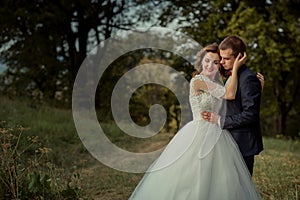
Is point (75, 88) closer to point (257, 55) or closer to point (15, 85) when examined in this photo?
point (15, 85)

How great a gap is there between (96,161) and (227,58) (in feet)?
20.4

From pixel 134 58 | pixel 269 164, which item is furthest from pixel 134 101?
pixel 269 164

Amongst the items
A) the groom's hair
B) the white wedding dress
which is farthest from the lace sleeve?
the groom's hair

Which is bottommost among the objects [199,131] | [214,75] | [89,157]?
[89,157]

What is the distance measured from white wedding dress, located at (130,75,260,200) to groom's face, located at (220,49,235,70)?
24 centimetres

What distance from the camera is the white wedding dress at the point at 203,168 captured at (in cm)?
407

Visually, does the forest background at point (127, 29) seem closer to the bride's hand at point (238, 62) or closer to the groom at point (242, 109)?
the groom at point (242, 109)

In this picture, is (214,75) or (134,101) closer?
(214,75)

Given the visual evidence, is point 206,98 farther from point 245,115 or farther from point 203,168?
point 203,168

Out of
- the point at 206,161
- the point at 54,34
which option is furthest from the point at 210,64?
the point at 54,34

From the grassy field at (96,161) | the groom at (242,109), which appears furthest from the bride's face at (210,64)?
the grassy field at (96,161)

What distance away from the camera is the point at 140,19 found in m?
21.7

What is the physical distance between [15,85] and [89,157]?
43.8 feet

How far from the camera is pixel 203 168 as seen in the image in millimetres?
4141
